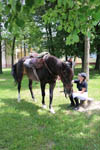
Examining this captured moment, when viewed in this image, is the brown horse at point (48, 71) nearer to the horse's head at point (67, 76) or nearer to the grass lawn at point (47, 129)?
the horse's head at point (67, 76)

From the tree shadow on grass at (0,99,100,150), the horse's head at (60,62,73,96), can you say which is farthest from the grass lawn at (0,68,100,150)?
the horse's head at (60,62,73,96)

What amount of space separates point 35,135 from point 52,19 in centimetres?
245

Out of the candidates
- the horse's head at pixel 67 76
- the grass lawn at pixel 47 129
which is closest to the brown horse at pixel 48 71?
the horse's head at pixel 67 76

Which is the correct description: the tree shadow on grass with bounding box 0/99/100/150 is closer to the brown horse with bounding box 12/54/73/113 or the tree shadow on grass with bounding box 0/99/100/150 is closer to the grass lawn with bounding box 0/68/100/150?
the grass lawn with bounding box 0/68/100/150

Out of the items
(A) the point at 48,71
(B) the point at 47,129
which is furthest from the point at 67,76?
(B) the point at 47,129

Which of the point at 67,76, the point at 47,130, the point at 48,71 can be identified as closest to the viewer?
the point at 47,130

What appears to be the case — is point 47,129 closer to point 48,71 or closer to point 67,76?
point 67,76

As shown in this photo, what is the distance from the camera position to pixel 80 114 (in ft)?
14.8

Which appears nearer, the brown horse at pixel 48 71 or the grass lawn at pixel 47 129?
the grass lawn at pixel 47 129

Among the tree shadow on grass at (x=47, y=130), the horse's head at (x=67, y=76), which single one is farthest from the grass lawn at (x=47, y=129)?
the horse's head at (x=67, y=76)

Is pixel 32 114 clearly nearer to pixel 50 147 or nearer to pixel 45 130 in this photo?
pixel 45 130

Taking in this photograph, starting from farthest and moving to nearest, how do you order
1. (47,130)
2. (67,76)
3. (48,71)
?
(48,71)
(67,76)
(47,130)

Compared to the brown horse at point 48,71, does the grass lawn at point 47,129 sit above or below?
below

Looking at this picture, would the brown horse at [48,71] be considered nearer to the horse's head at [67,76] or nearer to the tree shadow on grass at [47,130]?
the horse's head at [67,76]
